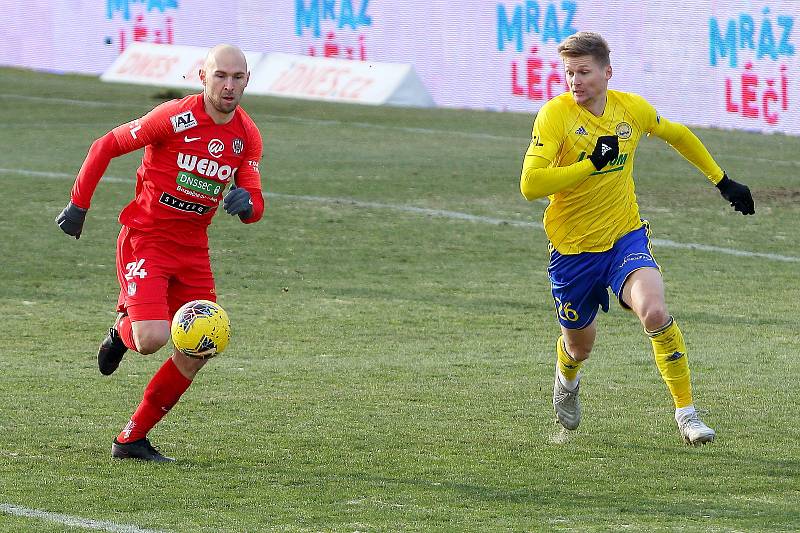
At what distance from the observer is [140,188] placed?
6.83 meters

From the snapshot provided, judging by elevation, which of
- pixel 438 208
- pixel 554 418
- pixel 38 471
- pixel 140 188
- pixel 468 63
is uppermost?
pixel 140 188

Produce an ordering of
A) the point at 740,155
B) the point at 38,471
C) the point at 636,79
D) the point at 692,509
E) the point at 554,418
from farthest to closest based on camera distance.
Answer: the point at 636,79, the point at 740,155, the point at 554,418, the point at 38,471, the point at 692,509

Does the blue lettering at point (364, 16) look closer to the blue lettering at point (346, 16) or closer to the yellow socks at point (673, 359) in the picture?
the blue lettering at point (346, 16)

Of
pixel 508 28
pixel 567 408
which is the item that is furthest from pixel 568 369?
pixel 508 28

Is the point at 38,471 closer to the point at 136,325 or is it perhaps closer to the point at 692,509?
the point at 136,325

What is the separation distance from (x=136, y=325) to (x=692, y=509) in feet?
8.04

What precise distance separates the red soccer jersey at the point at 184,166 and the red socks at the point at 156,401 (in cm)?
62

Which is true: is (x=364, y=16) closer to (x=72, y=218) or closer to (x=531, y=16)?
(x=531, y=16)

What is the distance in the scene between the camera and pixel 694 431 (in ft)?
21.1

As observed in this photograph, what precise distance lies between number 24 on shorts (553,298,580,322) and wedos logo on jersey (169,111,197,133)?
72.4 inches

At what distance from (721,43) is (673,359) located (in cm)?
1528

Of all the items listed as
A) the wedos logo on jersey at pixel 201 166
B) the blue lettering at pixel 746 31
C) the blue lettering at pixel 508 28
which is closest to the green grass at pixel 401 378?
the wedos logo on jersey at pixel 201 166

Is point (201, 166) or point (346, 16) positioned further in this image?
point (346, 16)

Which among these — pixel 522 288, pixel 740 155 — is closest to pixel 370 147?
pixel 740 155
